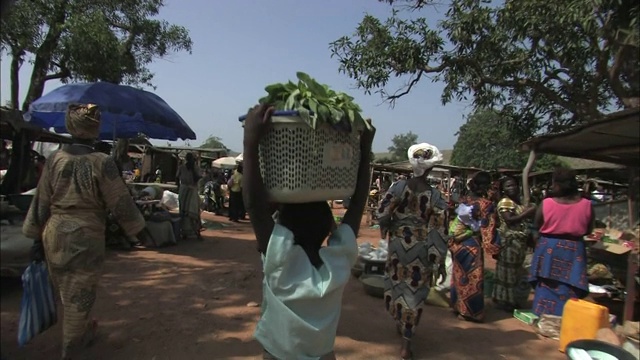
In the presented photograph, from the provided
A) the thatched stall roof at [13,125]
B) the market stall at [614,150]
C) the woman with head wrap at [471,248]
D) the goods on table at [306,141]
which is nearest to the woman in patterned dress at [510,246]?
the woman with head wrap at [471,248]

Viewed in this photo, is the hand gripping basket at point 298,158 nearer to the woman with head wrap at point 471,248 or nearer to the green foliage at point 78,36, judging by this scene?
the woman with head wrap at point 471,248

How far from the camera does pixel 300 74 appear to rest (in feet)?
5.84

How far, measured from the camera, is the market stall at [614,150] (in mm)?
3863

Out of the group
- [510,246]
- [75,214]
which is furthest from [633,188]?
[75,214]

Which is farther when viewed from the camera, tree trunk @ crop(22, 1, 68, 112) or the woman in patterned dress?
tree trunk @ crop(22, 1, 68, 112)

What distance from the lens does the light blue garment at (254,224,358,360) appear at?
5.55 ft

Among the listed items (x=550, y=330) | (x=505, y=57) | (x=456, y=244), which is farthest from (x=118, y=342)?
(x=505, y=57)

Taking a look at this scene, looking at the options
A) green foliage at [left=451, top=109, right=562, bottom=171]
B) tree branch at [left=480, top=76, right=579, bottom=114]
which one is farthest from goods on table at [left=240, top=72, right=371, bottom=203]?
green foliage at [left=451, top=109, right=562, bottom=171]

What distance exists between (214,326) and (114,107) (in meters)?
3.60

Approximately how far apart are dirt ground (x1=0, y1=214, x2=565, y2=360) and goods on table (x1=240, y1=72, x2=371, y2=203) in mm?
2128

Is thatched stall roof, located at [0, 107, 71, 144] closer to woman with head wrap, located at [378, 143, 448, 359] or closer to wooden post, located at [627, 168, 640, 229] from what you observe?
woman with head wrap, located at [378, 143, 448, 359]

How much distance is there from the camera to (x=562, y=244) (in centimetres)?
436

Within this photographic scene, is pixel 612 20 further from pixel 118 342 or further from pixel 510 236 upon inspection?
pixel 118 342

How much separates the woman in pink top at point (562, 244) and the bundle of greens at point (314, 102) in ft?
10.9
